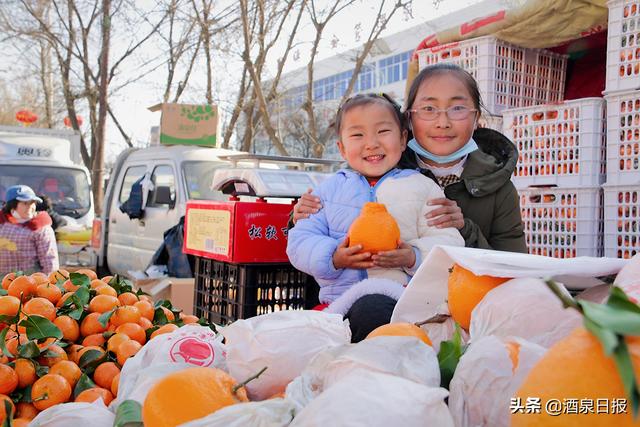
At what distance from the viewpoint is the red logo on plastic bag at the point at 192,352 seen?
1.42 metres

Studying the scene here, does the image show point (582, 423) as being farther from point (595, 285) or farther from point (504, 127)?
point (504, 127)

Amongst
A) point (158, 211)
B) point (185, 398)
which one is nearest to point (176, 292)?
point (158, 211)

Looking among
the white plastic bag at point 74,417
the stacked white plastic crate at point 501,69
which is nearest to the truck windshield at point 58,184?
the stacked white plastic crate at point 501,69

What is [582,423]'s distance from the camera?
0.76 meters

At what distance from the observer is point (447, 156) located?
2746 mm

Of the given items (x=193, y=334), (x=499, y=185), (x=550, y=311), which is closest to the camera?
(x=550, y=311)

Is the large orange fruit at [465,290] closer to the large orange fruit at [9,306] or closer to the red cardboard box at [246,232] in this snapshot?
the large orange fruit at [9,306]

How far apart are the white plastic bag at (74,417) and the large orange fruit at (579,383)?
80 centimetres

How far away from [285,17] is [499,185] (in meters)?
7.78

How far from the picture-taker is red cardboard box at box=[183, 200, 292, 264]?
305cm

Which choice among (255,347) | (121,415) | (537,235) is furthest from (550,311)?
(537,235)

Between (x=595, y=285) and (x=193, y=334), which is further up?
(x=595, y=285)

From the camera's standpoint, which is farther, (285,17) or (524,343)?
(285,17)

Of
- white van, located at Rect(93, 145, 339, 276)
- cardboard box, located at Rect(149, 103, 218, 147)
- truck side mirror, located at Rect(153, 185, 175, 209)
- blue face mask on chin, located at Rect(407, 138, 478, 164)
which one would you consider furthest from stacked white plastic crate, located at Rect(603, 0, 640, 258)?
cardboard box, located at Rect(149, 103, 218, 147)
